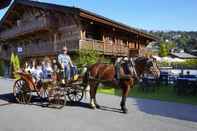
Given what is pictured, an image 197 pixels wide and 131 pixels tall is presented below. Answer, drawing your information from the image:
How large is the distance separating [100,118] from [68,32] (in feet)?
71.0

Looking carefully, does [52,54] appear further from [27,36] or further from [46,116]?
[46,116]

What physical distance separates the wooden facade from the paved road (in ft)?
48.9

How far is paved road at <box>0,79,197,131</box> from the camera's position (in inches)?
315

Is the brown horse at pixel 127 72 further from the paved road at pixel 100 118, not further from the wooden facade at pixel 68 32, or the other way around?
the wooden facade at pixel 68 32

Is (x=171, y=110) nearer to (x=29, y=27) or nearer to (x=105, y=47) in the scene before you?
(x=105, y=47)

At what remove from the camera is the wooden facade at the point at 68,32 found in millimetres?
26922

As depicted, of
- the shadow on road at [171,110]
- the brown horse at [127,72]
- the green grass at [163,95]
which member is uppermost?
the brown horse at [127,72]

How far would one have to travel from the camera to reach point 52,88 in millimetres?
11469

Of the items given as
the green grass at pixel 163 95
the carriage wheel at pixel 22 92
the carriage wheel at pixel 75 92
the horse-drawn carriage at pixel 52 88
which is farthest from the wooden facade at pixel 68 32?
the horse-drawn carriage at pixel 52 88

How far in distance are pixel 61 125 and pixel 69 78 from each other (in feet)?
11.5

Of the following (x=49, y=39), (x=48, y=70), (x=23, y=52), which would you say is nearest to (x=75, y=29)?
(x=49, y=39)

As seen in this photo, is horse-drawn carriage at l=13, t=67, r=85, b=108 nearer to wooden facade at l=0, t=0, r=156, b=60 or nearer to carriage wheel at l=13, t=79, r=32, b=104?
carriage wheel at l=13, t=79, r=32, b=104

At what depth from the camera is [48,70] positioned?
12.5m

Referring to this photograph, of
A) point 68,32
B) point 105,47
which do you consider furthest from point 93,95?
point 68,32
